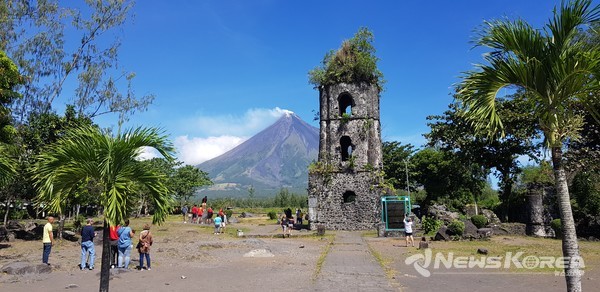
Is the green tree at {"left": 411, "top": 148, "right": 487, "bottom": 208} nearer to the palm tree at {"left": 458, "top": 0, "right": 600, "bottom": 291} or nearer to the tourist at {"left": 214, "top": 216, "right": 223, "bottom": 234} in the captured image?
the tourist at {"left": 214, "top": 216, "right": 223, "bottom": 234}

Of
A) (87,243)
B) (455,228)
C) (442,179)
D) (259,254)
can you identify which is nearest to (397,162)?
(442,179)

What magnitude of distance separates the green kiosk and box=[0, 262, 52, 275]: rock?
14.6 m

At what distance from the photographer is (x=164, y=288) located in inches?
302

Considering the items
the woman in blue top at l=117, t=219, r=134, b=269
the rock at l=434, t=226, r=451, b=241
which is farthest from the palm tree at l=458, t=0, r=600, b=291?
the rock at l=434, t=226, r=451, b=241

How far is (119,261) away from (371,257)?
6.82 meters

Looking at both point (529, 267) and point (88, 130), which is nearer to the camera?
point (88, 130)

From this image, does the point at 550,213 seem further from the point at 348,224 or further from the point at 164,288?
the point at 164,288

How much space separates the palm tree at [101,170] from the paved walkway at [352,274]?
157 inches

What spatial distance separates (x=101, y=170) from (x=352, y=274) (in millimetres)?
5984

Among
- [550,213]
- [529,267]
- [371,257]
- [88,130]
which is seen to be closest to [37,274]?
[88,130]

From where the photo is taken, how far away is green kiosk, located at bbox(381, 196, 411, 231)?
65.2 ft

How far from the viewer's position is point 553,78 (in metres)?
4.36

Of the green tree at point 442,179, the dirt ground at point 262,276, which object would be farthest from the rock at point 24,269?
the green tree at point 442,179

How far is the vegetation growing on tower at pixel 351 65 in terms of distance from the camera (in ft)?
79.8
